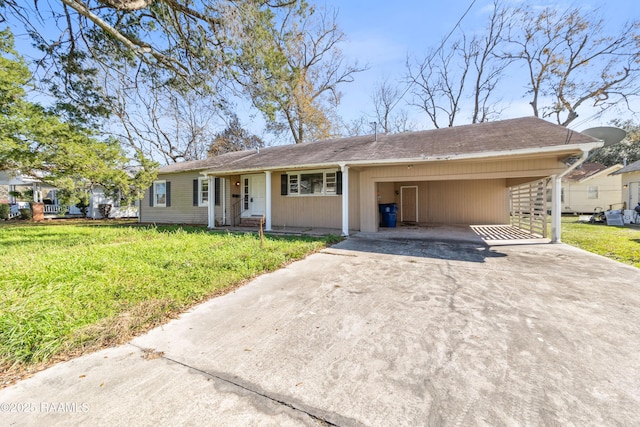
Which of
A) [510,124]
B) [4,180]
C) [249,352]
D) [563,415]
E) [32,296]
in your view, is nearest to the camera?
[563,415]

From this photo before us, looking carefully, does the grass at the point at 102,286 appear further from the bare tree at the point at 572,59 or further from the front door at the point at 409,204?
the bare tree at the point at 572,59

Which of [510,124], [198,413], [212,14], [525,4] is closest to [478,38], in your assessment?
[525,4]

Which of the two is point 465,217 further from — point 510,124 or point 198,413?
point 198,413

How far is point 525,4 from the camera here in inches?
649

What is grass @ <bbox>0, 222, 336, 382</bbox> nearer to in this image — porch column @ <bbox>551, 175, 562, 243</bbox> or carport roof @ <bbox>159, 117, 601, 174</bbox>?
carport roof @ <bbox>159, 117, 601, 174</bbox>

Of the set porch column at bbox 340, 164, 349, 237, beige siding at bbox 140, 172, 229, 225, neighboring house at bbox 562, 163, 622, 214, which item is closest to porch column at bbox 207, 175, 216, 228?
beige siding at bbox 140, 172, 229, 225

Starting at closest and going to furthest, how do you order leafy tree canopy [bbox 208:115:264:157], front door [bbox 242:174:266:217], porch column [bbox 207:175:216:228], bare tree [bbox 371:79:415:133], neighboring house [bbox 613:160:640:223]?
porch column [bbox 207:175:216:228]
front door [bbox 242:174:266:217]
neighboring house [bbox 613:160:640:223]
bare tree [bbox 371:79:415:133]
leafy tree canopy [bbox 208:115:264:157]

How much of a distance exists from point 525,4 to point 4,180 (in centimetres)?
3296

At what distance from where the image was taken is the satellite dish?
20.2 feet

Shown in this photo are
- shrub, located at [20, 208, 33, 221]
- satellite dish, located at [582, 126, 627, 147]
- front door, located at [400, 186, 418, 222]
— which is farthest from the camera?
shrub, located at [20, 208, 33, 221]

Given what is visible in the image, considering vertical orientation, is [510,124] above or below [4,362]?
above

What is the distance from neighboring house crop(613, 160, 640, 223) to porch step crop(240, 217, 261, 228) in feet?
62.4

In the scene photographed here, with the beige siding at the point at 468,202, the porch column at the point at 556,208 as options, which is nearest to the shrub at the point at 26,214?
the beige siding at the point at 468,202

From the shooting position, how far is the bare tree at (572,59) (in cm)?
1625
